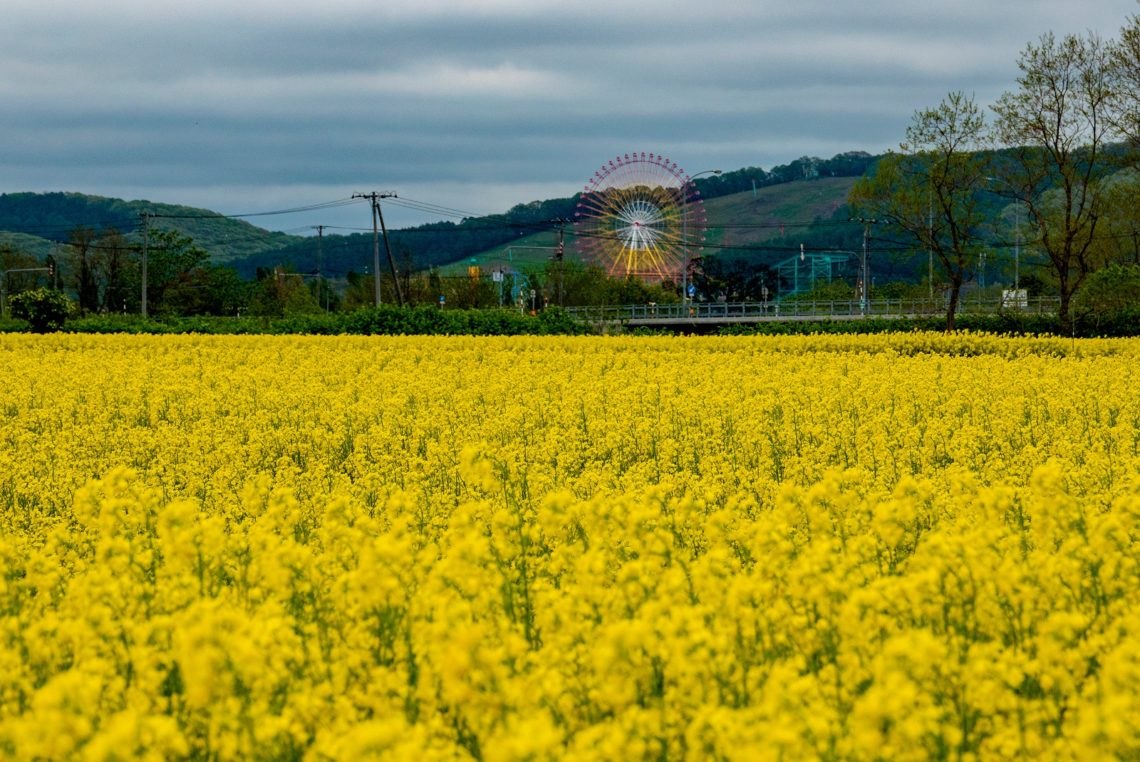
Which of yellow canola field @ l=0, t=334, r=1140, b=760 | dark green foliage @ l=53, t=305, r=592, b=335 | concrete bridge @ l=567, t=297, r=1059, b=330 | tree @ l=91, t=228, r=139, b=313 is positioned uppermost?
tree @ l=91, t=228, r=139, b=313

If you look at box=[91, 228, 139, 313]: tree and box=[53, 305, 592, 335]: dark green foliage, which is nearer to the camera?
box=[53, 305, 592, 335]: dark green foliage

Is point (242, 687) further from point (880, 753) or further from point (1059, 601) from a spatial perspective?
point (1059, 601)

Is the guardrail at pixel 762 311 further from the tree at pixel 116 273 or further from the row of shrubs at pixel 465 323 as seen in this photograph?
the tree at pixel 116 273

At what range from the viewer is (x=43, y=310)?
46719mm

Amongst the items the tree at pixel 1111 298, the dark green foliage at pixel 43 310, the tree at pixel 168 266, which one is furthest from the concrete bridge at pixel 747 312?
the dark green foliage at pixel 43 310

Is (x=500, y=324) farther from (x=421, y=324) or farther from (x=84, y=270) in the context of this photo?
(x=84, y=270)

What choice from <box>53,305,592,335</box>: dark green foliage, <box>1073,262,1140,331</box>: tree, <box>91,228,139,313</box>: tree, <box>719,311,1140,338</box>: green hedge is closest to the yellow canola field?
<box>53,305,592,335</box>: dark green foliage

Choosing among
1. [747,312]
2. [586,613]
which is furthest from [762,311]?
[586,613]

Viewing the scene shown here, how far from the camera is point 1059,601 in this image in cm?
541

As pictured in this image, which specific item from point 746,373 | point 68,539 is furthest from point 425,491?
point 746,373

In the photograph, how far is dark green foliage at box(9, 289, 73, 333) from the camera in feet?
153

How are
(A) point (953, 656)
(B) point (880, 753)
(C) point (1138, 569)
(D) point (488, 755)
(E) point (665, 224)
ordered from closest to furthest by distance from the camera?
(D) point (488, 755) < (B) point (880, 753) < (A) point (953, 656) < (C) point (1138, 569) < (E) point (665, 224)

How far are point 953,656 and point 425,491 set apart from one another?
22.4 feet

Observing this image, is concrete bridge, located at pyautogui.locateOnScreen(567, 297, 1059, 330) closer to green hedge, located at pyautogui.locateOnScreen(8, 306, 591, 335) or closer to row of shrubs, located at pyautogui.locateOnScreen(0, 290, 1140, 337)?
row of shrubs, located at pyautogui.locateOnScreen(0, 290, 1140, 337)
